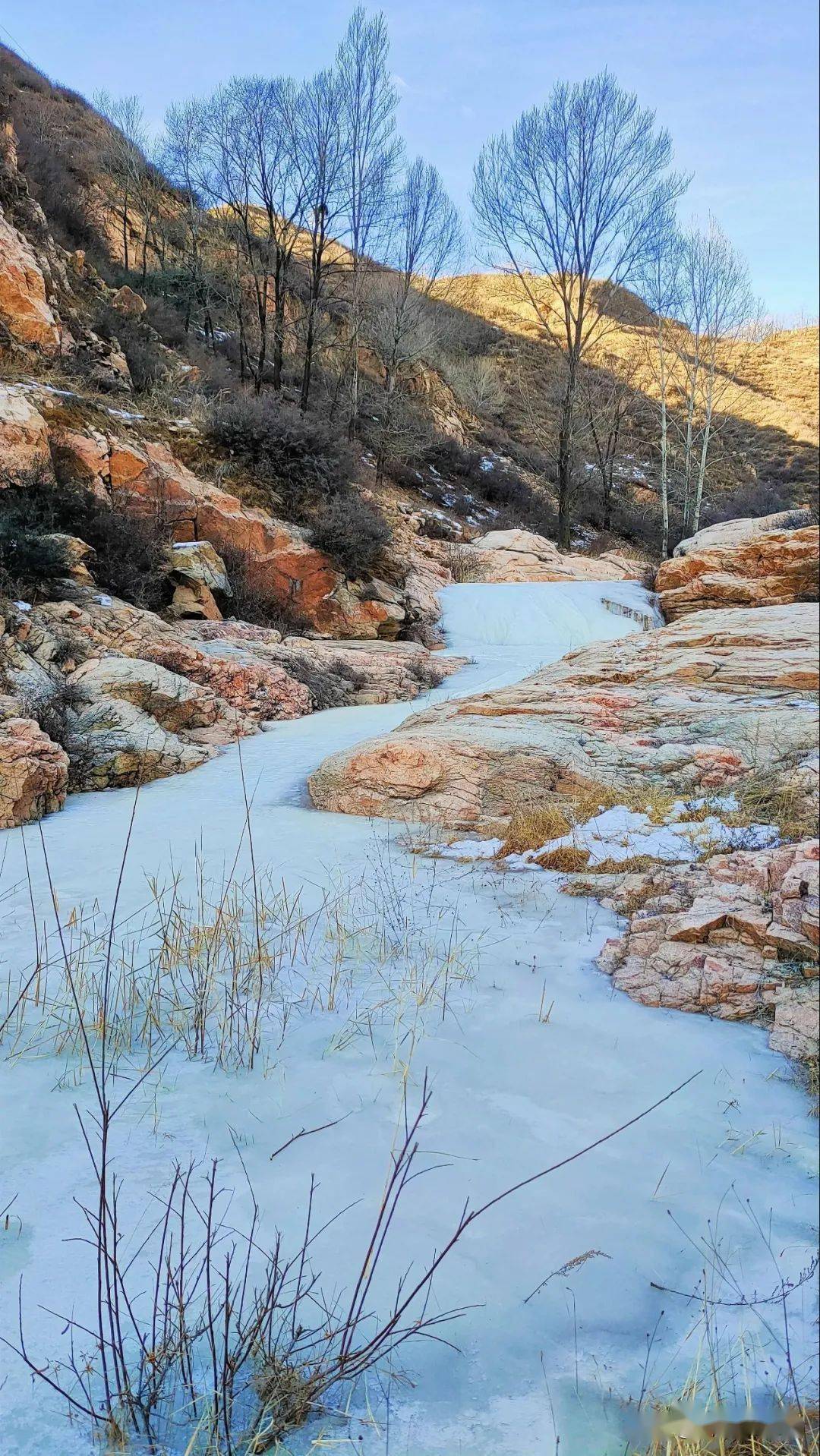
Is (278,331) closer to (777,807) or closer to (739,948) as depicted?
(777,807)

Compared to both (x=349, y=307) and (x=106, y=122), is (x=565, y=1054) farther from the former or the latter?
(x=106, y=122)

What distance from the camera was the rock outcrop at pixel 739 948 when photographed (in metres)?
2.52

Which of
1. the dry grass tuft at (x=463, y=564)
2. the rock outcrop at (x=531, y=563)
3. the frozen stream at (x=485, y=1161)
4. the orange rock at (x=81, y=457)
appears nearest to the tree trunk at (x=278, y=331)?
the rock outcrop at (x=531, y=563)

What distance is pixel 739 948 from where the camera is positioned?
2.79m

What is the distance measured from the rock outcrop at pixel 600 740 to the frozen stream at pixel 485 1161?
1.51 metres

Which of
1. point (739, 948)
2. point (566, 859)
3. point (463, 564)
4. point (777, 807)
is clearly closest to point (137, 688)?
point (566, 859)

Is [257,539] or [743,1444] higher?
[257,539]

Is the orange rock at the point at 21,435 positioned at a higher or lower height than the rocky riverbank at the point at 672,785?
higher

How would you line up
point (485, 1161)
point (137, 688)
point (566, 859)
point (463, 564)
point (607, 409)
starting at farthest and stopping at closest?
point (607, 409), point (463, 564), point (137, 688), point (566, 859), point (485, 1161)

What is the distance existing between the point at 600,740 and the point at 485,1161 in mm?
3758

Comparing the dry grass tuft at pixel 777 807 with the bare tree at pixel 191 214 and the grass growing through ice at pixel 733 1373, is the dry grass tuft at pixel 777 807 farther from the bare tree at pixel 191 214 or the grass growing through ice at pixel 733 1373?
the bare tree at pixel 191 214

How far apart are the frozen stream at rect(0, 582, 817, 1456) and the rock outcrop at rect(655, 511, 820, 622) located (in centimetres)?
777

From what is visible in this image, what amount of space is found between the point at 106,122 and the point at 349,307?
12.9 meters

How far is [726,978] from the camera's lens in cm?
264
